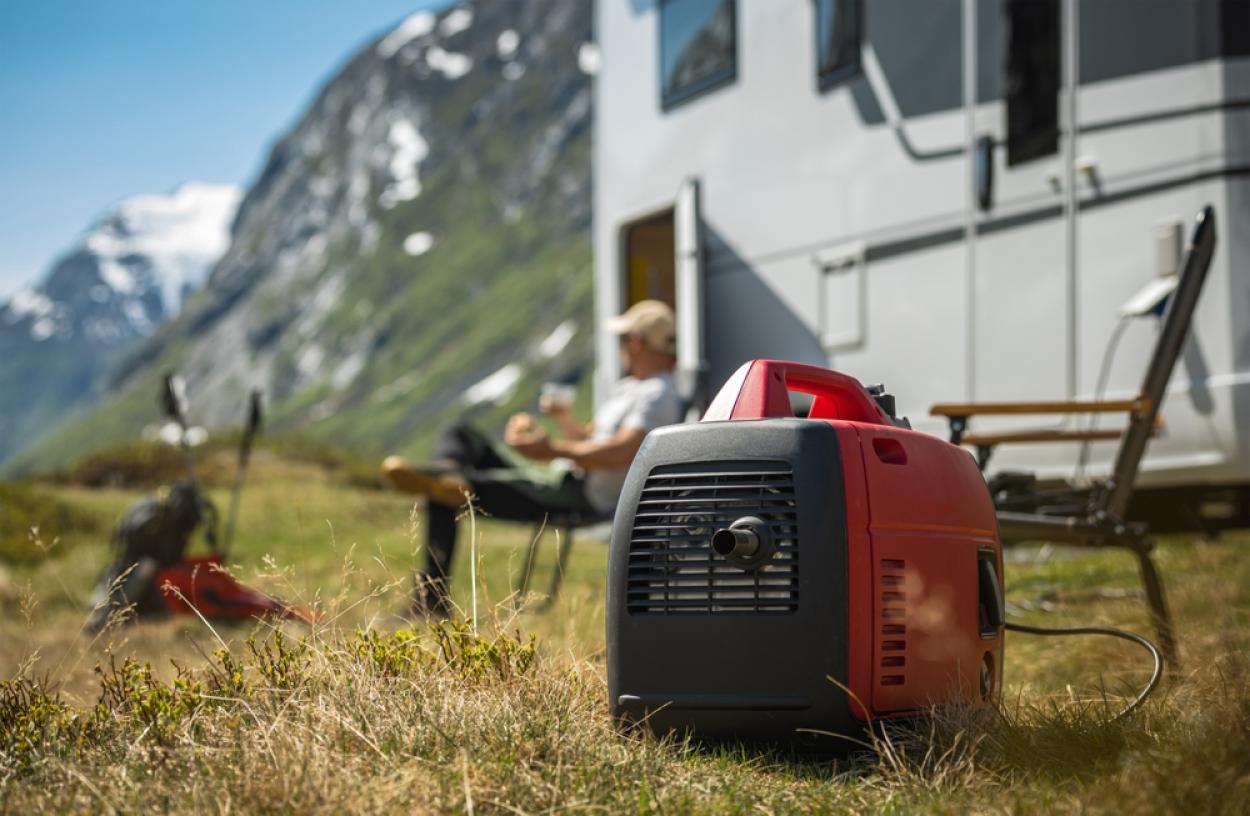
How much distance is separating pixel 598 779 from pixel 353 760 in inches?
14.5

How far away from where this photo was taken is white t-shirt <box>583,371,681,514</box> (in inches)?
209

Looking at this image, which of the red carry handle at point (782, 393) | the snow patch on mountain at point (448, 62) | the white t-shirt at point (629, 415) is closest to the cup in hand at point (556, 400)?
the white t-shirt at point (629, 415)

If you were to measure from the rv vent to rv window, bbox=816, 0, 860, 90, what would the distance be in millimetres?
4257

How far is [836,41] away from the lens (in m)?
6.30

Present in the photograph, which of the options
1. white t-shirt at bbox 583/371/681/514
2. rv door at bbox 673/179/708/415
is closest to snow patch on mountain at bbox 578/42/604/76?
rv door at bbox 673/179/708/415

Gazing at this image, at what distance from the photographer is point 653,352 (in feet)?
18.3

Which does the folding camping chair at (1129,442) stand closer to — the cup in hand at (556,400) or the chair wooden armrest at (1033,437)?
the chair wooden armrest at (1033,437)

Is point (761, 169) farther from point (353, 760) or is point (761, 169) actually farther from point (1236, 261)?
point (353, 760)

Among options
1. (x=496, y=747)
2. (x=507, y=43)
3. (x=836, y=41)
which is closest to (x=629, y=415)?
(x=836, y=41)

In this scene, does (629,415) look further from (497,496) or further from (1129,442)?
(1129,442)

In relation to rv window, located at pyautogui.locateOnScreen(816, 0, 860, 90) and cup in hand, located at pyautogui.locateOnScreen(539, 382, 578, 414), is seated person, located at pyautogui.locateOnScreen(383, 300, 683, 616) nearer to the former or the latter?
cup in hand, located at pyautogui.locateOnScreen(539, 382, 578, 414)

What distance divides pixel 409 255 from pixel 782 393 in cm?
14705

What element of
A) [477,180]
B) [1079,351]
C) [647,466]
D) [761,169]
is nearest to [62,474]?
[761,169]

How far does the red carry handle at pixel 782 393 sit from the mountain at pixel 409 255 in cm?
9831
